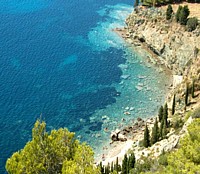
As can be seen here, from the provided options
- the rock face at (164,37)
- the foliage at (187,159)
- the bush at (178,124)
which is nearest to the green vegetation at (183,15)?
the rock face at (164,37)

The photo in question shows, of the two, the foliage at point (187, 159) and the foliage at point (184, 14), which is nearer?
the foliage at point (187, 159)

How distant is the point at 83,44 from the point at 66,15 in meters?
20.5

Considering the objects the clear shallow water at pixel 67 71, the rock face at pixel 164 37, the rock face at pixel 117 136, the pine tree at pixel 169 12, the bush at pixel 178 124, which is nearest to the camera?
the bush at pixel 178 124

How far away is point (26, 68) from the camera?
382ft

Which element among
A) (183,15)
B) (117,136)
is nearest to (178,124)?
(117,136)

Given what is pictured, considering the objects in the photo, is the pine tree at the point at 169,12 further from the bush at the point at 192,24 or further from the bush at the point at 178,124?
the bush at the point at 178,124

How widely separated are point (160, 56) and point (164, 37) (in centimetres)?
582

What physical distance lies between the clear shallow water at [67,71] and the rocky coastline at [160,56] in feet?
13.1

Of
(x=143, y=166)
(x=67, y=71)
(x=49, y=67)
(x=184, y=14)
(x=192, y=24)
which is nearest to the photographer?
(x=143, y=166)

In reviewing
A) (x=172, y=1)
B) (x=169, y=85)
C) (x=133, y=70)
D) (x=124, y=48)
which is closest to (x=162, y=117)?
(x=169, y=85)

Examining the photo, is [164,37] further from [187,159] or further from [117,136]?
A: [187,159]

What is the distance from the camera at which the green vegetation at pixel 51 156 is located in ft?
145

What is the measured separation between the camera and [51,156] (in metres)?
47.0

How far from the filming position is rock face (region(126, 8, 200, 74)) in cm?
11256
